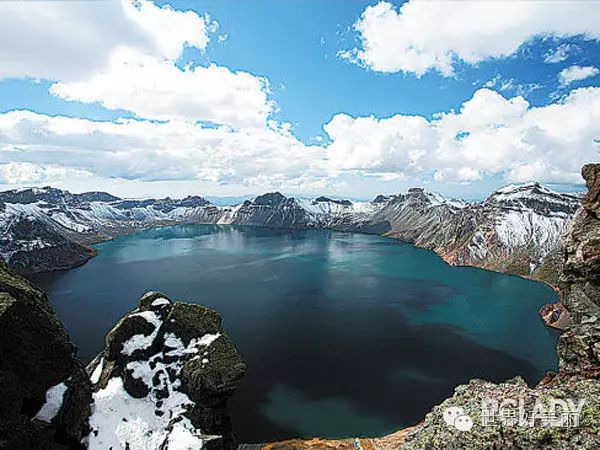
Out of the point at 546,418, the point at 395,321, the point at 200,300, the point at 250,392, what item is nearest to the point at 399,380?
the point at 250,392

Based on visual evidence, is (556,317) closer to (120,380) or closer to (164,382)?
(164,382)

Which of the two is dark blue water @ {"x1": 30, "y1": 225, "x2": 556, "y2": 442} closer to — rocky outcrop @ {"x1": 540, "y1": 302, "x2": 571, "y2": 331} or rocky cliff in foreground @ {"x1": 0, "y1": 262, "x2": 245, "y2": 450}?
rocky outcrop @ {"x1": 540, "y1": 302, "x2": 571, "y2": 331}

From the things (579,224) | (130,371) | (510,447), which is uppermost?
(579,224)

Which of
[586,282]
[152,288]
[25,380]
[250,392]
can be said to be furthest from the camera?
[152,288]

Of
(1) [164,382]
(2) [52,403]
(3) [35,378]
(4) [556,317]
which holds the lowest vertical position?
(4) [556,317]

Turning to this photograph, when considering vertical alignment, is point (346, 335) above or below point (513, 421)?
below

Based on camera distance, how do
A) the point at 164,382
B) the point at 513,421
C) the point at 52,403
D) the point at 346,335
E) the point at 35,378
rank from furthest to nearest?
the point at 346,335
the point at 164,382
the point at 52,403
the point at 35,378
the point at 513,421

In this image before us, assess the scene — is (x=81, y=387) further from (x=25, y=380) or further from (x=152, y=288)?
(x=152, y=288)

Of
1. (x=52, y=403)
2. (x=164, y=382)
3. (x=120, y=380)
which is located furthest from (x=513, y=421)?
(x=120, y=380)
